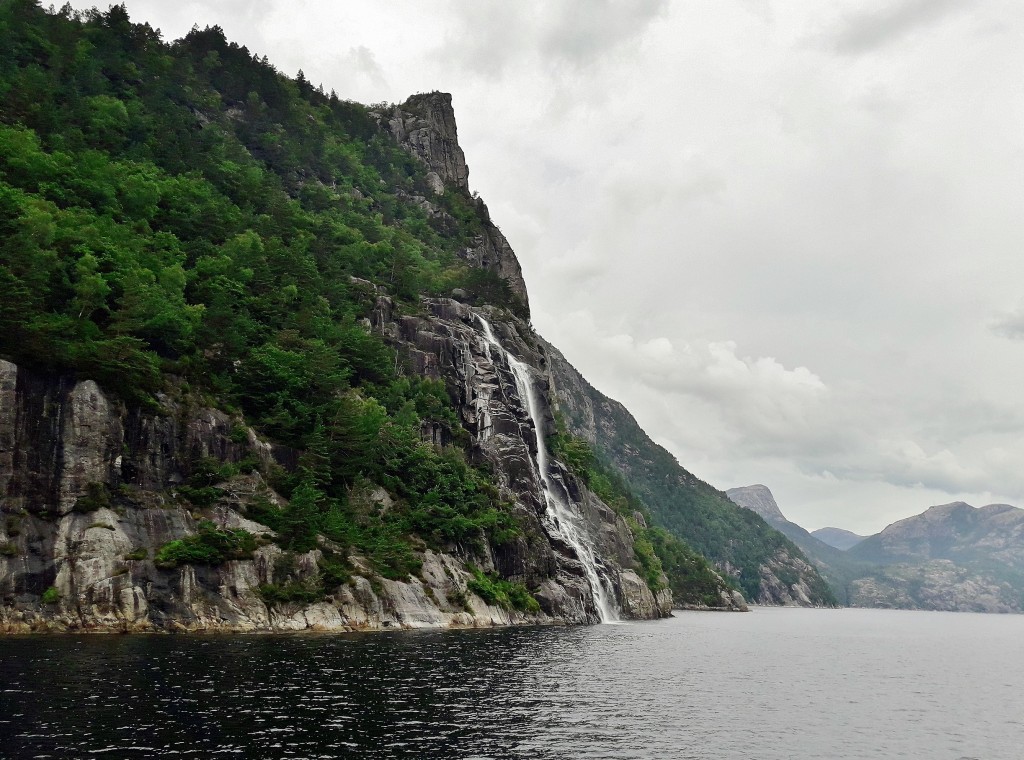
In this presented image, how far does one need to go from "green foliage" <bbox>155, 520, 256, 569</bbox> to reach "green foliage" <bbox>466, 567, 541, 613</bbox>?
29595 mm

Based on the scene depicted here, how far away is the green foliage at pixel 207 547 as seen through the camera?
60750 millimetres

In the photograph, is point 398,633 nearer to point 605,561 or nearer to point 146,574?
point 146,574

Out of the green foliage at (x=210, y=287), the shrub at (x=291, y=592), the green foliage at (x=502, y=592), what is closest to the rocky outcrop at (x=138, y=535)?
the shrub at (x=291, y=592)

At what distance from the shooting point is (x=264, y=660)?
145 ft

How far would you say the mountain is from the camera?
59.3 meters

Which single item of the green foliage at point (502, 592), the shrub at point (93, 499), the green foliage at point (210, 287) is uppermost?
the green foliage at point (210, 287)

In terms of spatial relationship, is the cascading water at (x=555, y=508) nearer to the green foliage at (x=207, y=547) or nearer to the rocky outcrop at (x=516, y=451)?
the rocky outcrop at (x=516, y=451)

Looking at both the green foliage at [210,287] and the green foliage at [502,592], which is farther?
the green foliage at [502,592]

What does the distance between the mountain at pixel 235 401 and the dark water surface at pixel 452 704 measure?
379 inches

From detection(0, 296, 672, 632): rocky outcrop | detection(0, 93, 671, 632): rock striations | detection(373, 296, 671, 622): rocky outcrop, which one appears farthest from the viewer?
detection(373, 296, 671, 622): rocky outcrop

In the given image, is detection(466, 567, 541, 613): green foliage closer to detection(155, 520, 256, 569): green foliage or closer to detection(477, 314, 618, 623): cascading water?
detection(477, 314, 618, 623): cascading water

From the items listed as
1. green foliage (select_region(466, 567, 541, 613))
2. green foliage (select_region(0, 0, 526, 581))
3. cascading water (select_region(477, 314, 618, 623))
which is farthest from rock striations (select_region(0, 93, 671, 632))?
cascading water (select_region(477, 314, 618, 623))

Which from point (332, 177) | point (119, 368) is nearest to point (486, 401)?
point (119, 368)

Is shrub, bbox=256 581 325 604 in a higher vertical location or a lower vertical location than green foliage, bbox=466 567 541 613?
higher
